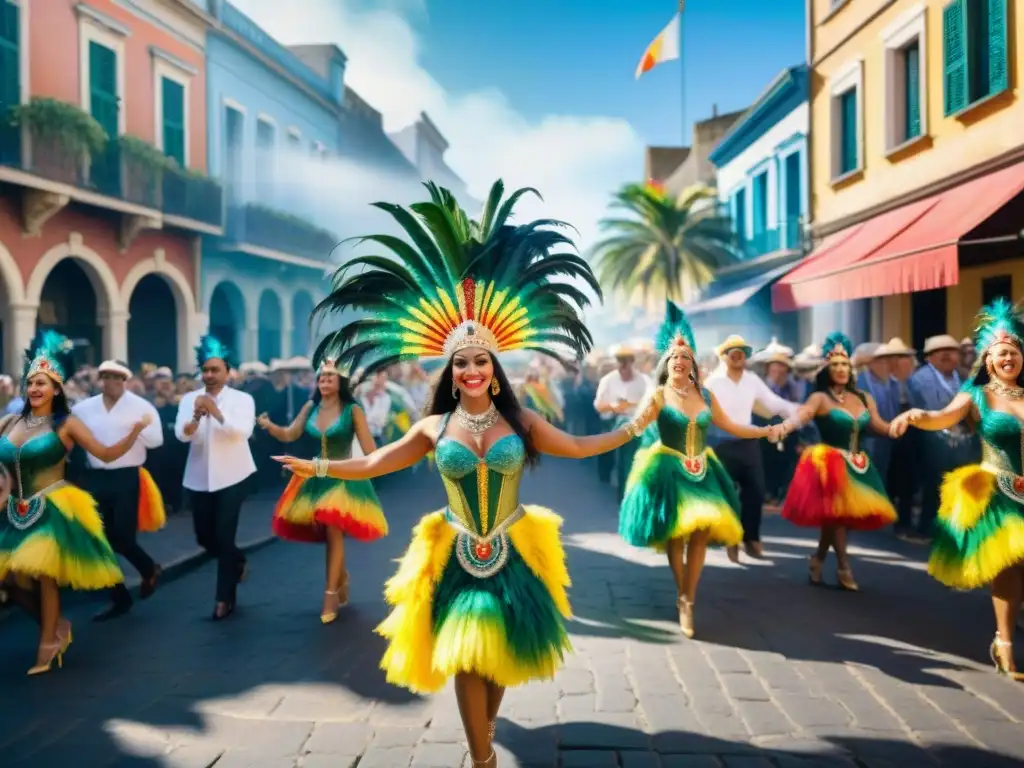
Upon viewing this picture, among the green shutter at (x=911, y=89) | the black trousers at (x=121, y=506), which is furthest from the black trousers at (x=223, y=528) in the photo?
the green shutter at (x=911, y=89)

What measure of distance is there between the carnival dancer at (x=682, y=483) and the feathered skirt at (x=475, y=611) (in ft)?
7.12

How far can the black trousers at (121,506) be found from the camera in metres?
7.43

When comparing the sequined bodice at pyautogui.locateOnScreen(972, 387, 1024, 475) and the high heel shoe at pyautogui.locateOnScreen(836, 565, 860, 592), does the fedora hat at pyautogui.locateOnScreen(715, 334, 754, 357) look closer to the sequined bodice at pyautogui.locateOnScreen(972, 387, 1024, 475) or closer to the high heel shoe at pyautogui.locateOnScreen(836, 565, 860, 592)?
the high heel shoe at pyautogui.locateOnScreen(836, 565, 860, 592)

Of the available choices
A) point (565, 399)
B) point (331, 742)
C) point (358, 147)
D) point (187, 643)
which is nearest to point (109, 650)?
point (187, 643)

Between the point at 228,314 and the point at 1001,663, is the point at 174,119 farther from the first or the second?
the point at 1001,663

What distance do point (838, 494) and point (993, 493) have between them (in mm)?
1778

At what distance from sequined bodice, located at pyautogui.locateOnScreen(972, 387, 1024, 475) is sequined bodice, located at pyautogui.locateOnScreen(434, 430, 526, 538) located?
3.15 meters

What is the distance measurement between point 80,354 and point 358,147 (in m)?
18.4

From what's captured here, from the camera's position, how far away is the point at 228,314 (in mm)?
23469

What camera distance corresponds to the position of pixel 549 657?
399cm

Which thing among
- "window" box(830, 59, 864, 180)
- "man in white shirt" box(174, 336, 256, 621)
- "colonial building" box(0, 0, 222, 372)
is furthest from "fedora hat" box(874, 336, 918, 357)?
"colonial building" box(0, 0, 222, 372)

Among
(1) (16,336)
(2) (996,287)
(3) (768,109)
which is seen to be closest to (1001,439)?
(2) (996,287)

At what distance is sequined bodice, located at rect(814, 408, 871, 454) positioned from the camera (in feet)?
24.4

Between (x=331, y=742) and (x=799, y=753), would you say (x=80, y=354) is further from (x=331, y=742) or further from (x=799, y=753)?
(x=799, y=753)
